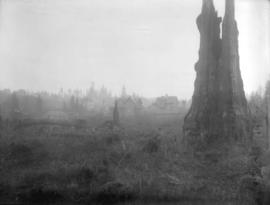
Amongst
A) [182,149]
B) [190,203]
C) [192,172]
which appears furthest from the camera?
[182,149]

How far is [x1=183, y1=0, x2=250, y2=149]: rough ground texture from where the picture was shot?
→ 60.3ft

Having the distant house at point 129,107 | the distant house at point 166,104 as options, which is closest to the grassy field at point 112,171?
the distant house at point 129,107

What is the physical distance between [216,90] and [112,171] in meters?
10.4

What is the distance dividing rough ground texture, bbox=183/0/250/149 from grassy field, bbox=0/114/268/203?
164 cm

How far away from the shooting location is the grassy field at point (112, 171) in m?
10.6

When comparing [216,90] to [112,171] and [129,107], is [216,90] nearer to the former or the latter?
[112,171]

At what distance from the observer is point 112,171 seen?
12.5 m

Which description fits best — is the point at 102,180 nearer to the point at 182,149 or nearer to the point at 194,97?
the point at 182,149

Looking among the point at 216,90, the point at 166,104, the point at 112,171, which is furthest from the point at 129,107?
the point at 112,171

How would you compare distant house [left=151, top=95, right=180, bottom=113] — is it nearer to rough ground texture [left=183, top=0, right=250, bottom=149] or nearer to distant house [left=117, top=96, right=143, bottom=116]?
distant house [left=117, top=96, right=143, bottom=116]

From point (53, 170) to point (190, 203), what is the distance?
20.5 ft

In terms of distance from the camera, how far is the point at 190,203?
10.1 m

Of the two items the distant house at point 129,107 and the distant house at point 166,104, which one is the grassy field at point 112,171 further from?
the distant house at point 166,104

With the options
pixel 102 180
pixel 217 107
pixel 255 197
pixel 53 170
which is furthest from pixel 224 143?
pixel 53 170
